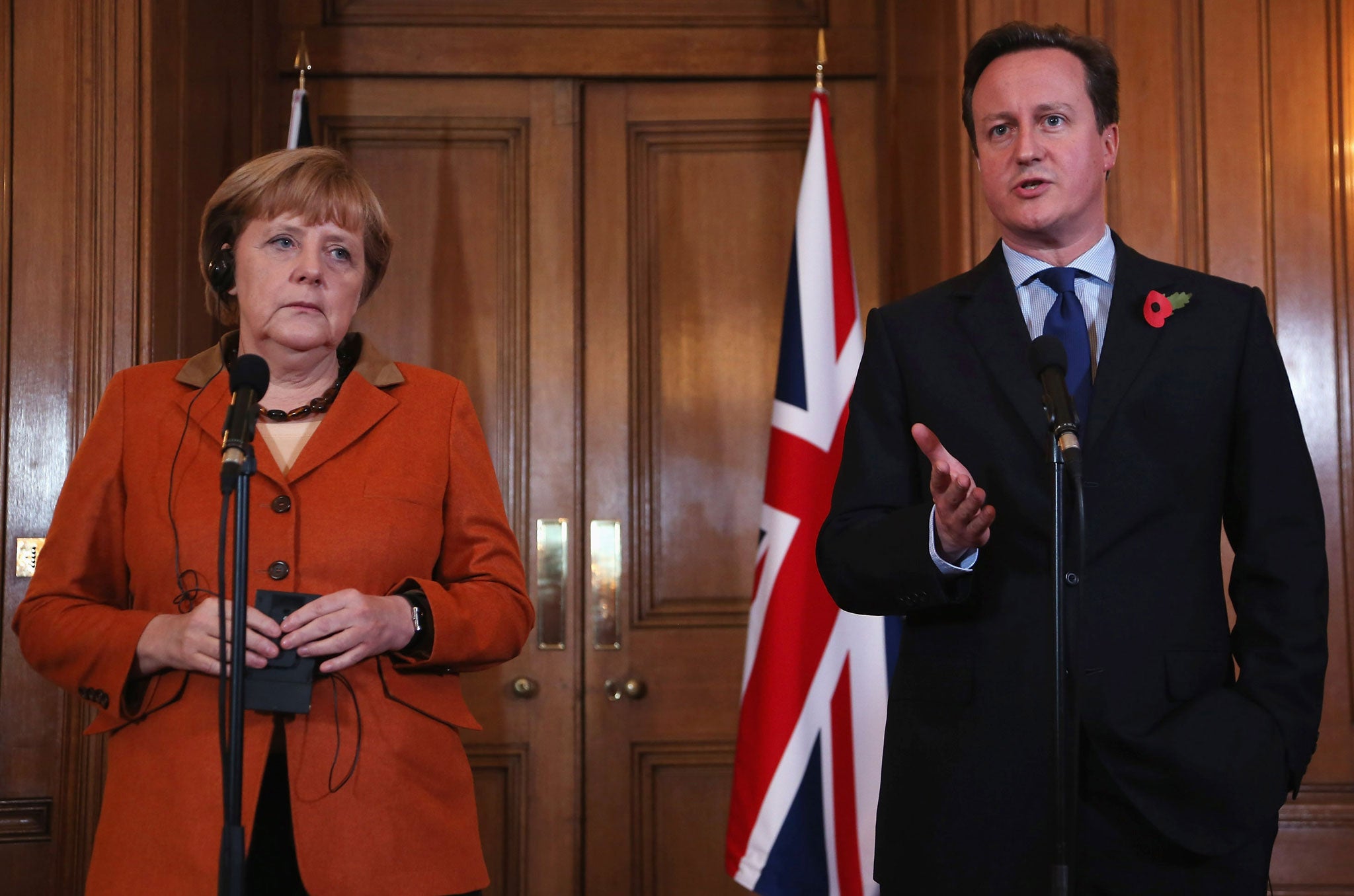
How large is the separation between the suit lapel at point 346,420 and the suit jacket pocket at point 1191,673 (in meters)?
1.19

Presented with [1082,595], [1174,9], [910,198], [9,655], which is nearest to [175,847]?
[1082,595]

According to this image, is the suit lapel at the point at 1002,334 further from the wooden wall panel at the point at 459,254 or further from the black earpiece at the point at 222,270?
the wooden wall panel at the point at 459,254

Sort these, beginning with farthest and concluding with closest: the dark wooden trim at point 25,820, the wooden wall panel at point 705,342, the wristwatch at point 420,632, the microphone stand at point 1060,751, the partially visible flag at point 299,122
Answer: the wooden wall panel at point 705,342, the partially visible flag at point 299,122, the dark wooden trim at point 25,820, the wristwatch at point 420,632, the microphone stand at point 1060,751

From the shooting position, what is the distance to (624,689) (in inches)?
141

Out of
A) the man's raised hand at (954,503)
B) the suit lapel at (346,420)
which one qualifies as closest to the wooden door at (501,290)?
the suit lapel at (346,420)

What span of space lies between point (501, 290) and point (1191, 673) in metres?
2.56

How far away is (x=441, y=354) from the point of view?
3.70m

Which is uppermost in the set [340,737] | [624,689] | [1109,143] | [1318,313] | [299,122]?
[299,122]

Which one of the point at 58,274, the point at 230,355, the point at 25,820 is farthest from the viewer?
the point at 58,274

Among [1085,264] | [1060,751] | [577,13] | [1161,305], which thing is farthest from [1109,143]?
[577,13]

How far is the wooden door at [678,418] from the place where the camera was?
11.7ft

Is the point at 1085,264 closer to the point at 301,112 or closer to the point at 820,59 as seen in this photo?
the point at 820,59

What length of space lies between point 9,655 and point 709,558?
185 cm

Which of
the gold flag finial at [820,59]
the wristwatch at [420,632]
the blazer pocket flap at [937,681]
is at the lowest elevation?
the blazer pocket flap at [937,681]
